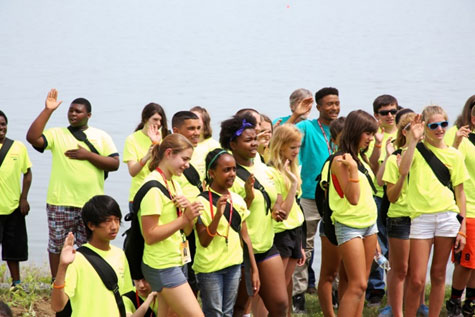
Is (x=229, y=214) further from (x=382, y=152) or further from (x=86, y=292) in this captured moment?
(x=382, y=152)

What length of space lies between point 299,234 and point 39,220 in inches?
300

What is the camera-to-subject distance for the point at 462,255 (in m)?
6.79

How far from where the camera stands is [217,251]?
536 centimetres

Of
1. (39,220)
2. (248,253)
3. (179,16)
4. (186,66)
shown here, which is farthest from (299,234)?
(179,16)

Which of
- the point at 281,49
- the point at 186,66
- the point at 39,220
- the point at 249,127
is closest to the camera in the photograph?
the point at 249,127

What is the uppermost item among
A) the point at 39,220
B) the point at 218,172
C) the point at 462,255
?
the point at 218,172

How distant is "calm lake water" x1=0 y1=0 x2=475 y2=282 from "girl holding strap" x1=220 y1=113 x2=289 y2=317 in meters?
7.81

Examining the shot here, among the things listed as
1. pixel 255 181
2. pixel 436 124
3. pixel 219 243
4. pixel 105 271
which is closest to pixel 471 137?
pixel 436 124

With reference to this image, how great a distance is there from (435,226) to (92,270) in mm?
2991

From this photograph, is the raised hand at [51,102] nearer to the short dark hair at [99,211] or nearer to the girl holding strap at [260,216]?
the girl holding strap at [260,216]

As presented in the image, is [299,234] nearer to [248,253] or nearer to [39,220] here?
[248,253]

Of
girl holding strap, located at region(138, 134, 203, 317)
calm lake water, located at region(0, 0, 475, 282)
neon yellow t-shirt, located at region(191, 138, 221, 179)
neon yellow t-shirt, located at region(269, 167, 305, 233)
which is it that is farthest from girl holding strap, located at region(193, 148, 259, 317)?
calm lake water, located at region(0, 0, 475, 282)

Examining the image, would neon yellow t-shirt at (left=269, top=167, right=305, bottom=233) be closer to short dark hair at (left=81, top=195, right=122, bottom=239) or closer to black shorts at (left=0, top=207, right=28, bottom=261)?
short dark hair at (left=81, top=195, right=122, bottom=239)

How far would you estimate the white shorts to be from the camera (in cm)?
635
